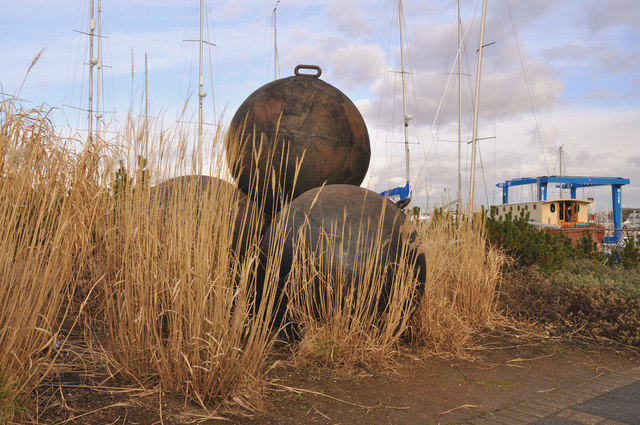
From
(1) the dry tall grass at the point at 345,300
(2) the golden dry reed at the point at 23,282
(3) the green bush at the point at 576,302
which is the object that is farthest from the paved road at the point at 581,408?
(2) the golden dry reed at the point at 23,282

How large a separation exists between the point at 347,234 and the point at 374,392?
128 centimetres

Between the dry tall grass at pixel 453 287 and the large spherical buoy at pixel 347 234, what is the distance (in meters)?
0.38

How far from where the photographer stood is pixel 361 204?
15.8 feet

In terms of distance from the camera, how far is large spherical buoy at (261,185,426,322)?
443 cm

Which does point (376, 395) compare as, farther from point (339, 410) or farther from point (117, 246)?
point (117, 246)

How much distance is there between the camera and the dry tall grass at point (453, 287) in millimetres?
5145

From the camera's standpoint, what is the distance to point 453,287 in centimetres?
640

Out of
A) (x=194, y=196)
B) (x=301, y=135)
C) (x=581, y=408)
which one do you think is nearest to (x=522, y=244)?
(x=301, y=135)

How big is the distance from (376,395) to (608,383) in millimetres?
2211

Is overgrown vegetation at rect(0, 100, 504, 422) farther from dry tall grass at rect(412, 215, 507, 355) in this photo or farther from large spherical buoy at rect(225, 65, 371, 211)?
large spherical buoy at rect(225, 65, 371, 211)

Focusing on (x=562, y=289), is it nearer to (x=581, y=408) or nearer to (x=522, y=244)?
(x=522, y=244)

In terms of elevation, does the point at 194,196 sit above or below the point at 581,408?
above

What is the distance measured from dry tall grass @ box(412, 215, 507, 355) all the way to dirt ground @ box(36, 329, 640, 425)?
10.3 inches

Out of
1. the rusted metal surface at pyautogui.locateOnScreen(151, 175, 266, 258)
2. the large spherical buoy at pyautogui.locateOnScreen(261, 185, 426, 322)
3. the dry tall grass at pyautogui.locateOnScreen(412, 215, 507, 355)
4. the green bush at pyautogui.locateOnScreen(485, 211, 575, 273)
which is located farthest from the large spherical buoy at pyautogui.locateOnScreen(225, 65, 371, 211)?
the green bush at pyautogui.locateOnScreen(485, 211, 575, 273)
